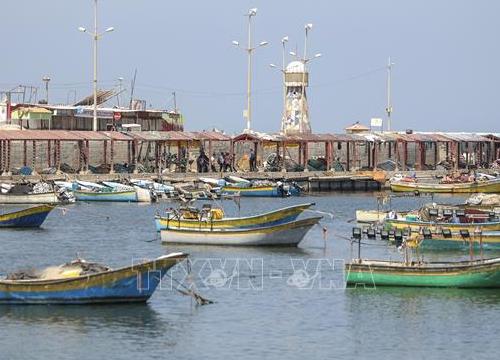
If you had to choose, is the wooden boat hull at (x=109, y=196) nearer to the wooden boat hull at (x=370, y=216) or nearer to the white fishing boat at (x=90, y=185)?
the white fishing boat at (x=90, y=185)

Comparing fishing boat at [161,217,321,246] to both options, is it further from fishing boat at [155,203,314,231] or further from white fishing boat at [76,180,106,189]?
Answer: white fishing boat at [76,180,106,189]

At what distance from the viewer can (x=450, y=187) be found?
9675 cm

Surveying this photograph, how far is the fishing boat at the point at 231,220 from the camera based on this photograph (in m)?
56.4

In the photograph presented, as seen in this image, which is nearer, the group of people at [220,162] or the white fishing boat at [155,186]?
the white fishing boat at [155,186]

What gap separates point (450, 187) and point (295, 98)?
4861cm

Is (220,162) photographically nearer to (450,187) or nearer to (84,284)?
(450,187)

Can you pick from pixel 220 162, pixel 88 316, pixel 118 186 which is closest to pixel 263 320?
pixel 88 316

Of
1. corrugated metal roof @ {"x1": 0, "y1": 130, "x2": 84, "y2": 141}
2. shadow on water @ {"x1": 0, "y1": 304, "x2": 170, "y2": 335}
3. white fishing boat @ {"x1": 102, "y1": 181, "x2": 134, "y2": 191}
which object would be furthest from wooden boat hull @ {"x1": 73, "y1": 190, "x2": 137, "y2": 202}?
shadow on water @ {"x1": 0, "y1": 304, "x2": 170, "y2": 335}

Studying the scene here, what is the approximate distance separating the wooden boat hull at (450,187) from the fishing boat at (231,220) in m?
39.9

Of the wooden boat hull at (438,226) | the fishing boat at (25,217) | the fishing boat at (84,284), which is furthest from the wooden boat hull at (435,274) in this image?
the fishing boat at (25,217)

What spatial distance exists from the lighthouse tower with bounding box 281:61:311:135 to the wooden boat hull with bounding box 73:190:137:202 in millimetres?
58239

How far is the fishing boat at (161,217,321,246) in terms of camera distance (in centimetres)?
5619

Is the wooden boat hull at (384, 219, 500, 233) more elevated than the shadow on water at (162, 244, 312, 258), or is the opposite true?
the wooden boat hull at (384, 219, 500, 233)

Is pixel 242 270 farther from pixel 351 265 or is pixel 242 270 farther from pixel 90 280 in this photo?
pixel 90 280
